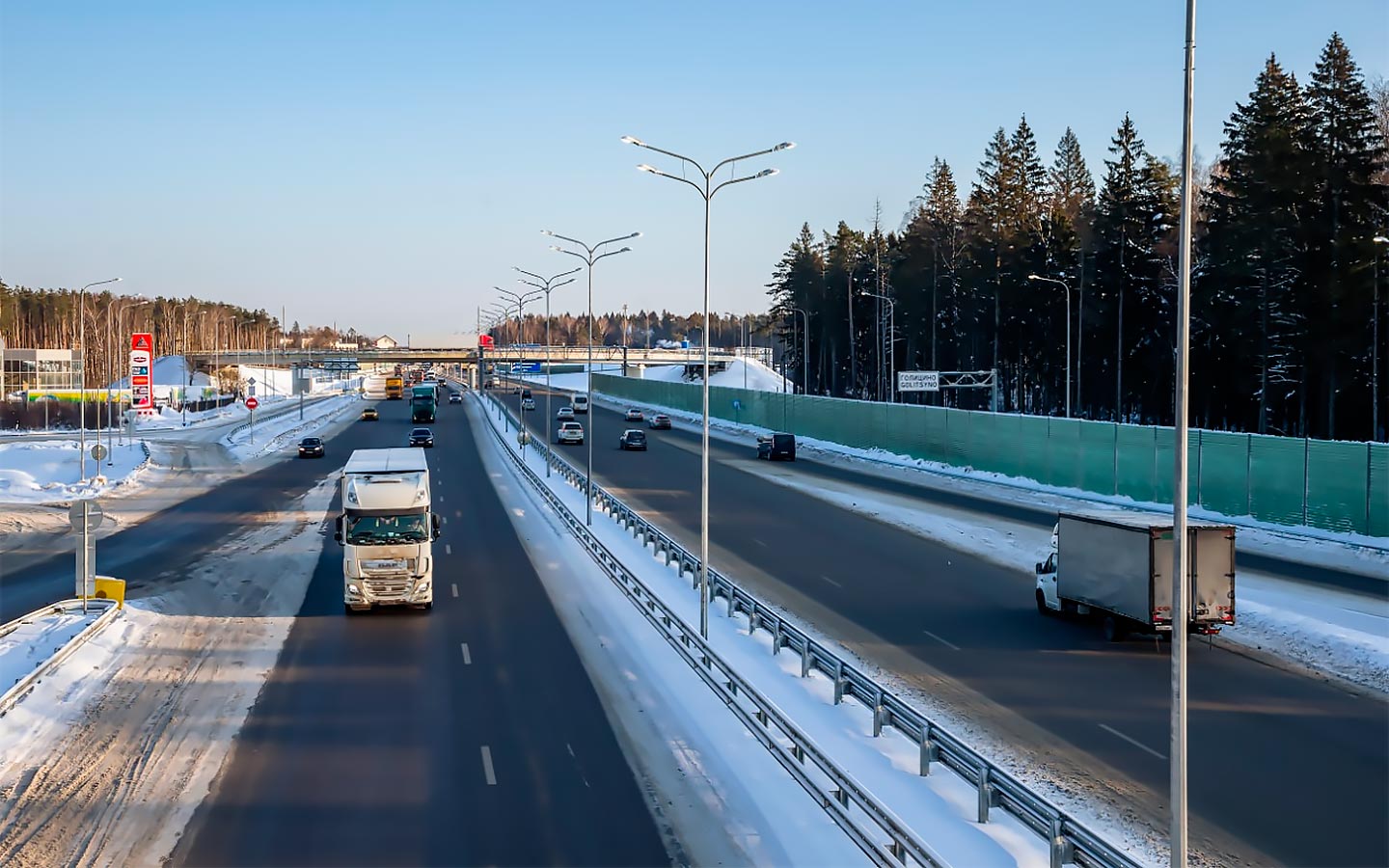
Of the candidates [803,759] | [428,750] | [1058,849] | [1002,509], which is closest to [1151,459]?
[1002,509]

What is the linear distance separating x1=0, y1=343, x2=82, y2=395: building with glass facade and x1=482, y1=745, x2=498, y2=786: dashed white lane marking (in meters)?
116

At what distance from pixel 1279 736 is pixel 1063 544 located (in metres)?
8.65

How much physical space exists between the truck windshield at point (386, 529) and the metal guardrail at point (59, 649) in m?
5.41

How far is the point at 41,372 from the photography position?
421 feet

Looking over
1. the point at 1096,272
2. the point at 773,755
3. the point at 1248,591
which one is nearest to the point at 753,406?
the point at 1096,272

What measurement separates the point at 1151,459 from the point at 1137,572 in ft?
79.0

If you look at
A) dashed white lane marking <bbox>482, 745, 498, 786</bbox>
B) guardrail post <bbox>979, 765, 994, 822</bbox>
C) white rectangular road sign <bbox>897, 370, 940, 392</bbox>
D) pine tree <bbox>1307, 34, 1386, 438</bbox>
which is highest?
pine tree <bbox>1307, 34, 1386, 438</bbox>

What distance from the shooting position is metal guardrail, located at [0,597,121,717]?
18697 mm

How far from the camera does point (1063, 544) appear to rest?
25.8 m

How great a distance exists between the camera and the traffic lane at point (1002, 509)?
1229 inches

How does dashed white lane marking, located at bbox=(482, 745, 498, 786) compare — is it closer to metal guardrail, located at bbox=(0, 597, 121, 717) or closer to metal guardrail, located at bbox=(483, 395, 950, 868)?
metal guardrail, located at bbox=(483, 395, 950, 868)

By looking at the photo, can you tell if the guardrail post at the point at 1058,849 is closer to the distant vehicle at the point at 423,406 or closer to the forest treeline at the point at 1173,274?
the forest treeline at the point at 1173,274

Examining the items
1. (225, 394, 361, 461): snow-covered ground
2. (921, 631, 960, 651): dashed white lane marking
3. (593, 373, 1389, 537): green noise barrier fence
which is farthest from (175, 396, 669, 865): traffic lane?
(225, 394, 361, 461): snow-covered ground

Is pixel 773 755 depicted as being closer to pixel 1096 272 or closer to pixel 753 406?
pixel 1096 272
